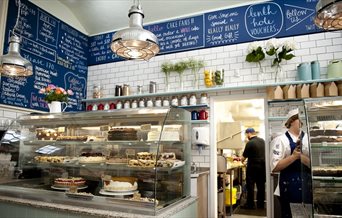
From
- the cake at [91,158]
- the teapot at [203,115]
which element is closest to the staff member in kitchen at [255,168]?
the teapot at [203,115]

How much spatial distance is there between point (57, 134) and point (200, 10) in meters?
3.42

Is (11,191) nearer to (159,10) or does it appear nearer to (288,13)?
(159,10)

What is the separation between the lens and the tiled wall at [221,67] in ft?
13.6

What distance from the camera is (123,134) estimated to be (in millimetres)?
2773

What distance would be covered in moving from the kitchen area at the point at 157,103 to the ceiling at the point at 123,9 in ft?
0.11

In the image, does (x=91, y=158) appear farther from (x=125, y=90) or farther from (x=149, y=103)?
(x=125, y=90)

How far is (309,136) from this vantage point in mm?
2064

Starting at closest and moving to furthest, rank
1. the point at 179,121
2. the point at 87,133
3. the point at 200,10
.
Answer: the point at 179,121 < the point at 87,133 < the point at 200,10

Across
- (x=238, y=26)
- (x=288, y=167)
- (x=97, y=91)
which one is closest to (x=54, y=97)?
(x=97, y=91)

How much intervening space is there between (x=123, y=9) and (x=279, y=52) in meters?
2.97

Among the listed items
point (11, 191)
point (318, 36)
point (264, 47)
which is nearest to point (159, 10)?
point (264, 47)

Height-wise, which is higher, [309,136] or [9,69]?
[9,69]

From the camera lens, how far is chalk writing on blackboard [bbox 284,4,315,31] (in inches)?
168

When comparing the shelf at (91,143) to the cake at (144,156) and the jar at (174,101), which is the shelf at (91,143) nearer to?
the cake at (144,156)
